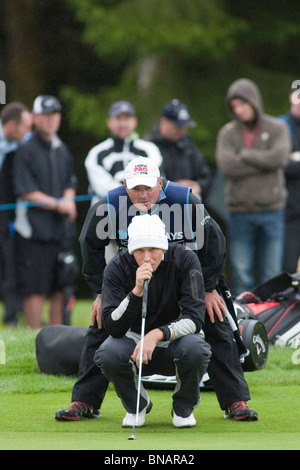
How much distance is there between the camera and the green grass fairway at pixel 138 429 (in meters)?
5.25

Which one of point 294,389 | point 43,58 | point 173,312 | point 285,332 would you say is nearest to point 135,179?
point 173,312

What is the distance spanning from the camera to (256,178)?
11.3 metres

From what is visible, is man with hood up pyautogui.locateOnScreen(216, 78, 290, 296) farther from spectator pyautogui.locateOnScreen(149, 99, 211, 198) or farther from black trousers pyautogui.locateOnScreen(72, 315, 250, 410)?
black trousers pyautogui.locateOnScreen(72, 315, 250, 410)

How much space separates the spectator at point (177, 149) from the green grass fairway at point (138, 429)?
3181mm

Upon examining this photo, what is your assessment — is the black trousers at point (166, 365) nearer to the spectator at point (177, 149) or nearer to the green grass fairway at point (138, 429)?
the green grass fairway at point (138, 429)

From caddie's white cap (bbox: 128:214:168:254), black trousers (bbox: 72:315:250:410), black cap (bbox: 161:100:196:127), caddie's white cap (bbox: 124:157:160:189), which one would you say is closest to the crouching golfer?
caddie's white cap (bbox: 128:214:168:254)

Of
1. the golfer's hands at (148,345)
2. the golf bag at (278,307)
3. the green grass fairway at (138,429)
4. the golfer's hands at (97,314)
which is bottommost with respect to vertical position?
the green grass fairway at (138,429)

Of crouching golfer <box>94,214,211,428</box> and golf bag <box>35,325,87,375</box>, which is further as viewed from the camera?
golf bag <box>35,325,87,375</box>

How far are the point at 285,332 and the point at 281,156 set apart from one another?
291 centimetres

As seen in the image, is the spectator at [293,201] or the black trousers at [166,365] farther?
the spectator at [293,201]

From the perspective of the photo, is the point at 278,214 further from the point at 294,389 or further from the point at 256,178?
the point at 294,389

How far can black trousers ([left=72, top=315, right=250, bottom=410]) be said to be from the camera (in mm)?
6312

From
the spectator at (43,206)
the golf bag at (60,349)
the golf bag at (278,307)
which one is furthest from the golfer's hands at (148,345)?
the spectator at (43,206)

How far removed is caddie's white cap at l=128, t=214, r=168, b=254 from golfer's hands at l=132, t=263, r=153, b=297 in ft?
0.38
